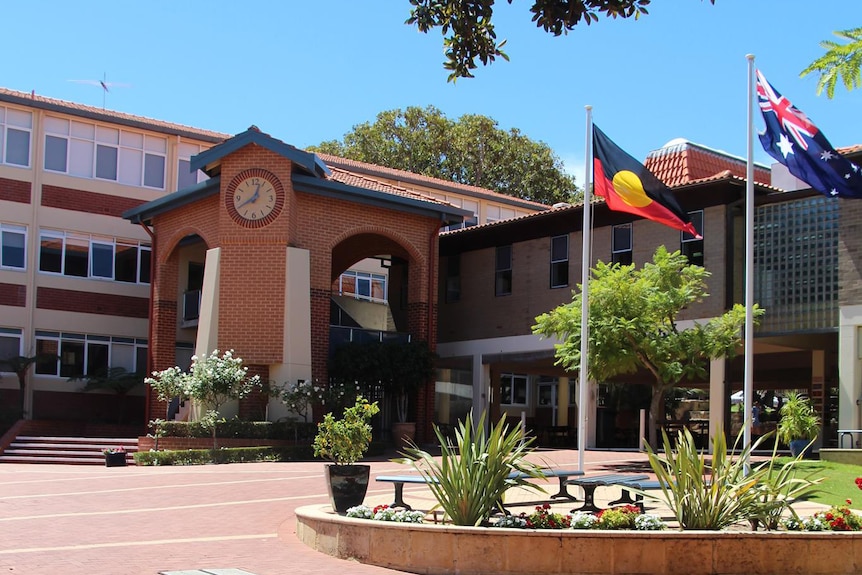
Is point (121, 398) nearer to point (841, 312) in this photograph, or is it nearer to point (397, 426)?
point (397, 426)

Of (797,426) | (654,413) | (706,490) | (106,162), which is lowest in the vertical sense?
(706,490)

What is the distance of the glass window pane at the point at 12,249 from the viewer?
3419 cm

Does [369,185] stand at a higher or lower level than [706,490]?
higher

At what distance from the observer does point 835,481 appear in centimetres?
1912

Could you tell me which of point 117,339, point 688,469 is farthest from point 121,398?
point 688,469

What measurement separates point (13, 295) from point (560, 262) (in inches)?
665

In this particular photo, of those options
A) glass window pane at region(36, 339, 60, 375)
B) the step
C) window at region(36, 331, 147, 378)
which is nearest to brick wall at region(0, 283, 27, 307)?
window at region(36, 331, 147, 378)

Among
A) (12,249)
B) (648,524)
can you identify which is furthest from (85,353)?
(648,524)

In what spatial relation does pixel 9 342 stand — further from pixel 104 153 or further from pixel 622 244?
pixel 622 244

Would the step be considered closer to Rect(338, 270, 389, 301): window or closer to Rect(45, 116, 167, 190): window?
Rect(45, 116, 167, 190): window

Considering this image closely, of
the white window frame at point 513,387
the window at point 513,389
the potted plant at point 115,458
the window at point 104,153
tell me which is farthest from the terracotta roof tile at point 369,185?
the window at point 513,389

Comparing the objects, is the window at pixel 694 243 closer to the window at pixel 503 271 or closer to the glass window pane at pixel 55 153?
the window at pixel 503 271

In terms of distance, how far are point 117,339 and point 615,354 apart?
19324mm

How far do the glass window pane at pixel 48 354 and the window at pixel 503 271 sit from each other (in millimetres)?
13923
